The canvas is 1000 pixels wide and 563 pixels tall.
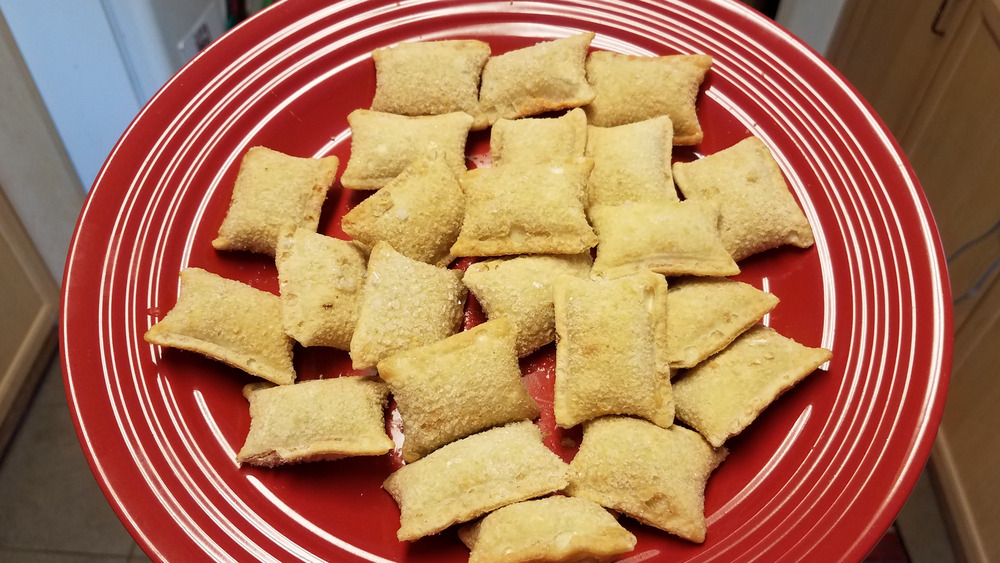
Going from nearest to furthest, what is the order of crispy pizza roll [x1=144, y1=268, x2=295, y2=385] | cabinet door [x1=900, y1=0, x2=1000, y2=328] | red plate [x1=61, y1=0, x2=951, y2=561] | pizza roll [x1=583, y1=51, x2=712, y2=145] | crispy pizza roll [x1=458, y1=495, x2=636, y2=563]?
crispy pizza roll [x1=458, y1=495, x2=636, y2=563], red plate [x1=61, y1=0, x2=951, y2=561], crispy pizza roll [x1=144, y1=268, x2=295, y2=385], pizza roll [x1=583, y1=51, x2=712, y2=145], cabinet door [x1=900, y1=0, x2=1000, y2=328]

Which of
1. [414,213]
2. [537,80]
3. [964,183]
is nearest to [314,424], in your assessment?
[414,213]

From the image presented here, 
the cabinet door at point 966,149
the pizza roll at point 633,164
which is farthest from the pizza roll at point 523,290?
the cabinet door at point 966,149

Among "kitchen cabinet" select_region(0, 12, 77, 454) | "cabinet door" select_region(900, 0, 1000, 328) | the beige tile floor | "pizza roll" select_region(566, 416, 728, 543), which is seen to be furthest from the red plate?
the beige tile floor

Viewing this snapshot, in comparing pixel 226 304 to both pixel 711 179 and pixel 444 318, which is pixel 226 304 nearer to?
pixel 444 318

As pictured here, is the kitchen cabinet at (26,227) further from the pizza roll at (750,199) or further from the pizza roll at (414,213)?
the pizza roll at (750,199)

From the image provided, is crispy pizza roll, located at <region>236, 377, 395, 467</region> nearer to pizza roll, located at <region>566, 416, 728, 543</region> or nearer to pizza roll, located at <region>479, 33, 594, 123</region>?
pizza roll, located at <region>566, 416, 728, 543</region>

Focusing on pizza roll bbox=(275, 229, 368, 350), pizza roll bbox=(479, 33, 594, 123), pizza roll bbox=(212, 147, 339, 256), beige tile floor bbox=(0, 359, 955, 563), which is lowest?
beige tile floor bbox=(0, 359, 955, 563)
